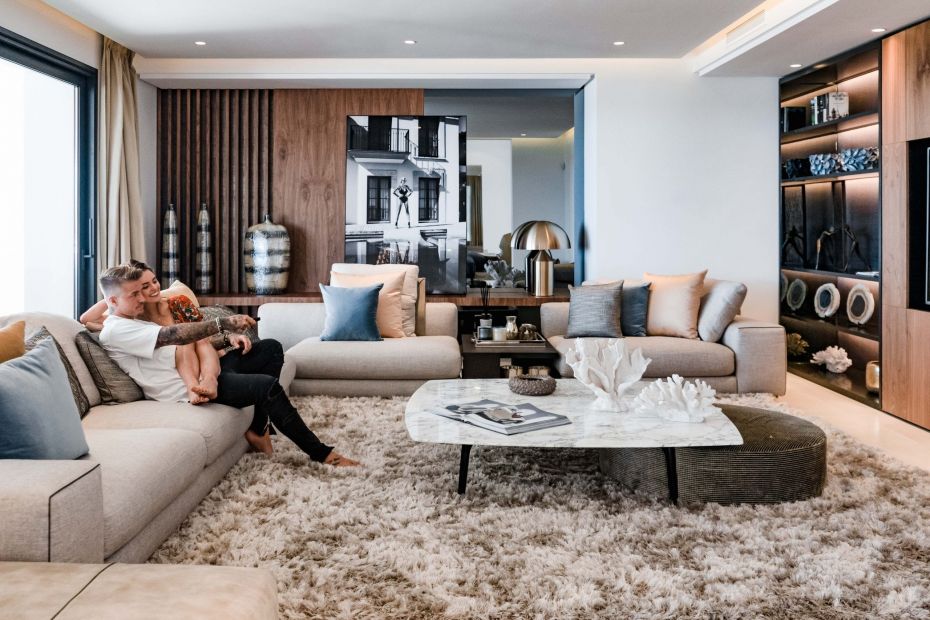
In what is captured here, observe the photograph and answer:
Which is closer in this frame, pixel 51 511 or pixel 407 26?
pixel 51 511

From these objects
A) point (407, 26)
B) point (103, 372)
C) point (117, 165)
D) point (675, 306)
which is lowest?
point (103, 372)

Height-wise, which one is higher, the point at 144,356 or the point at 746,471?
the point at 144,356

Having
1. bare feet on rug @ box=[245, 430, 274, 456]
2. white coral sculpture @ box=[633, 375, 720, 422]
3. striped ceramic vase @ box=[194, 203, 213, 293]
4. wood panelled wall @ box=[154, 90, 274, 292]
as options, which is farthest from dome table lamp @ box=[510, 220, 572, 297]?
bare feet on rug @ box=[245, 430, 274, 456]

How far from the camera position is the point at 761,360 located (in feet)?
16.5

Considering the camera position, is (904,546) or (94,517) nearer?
(94,517)

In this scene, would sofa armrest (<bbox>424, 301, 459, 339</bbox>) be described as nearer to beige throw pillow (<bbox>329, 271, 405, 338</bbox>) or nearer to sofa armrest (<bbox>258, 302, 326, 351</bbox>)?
beige throw pillow (<bbox>329, 271, 405, 338</bbox>)

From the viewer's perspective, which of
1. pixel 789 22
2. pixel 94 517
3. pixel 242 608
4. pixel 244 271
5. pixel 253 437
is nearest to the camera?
pixel 242 608

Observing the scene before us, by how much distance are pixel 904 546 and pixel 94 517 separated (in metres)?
2.53

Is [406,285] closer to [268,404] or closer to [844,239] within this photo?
[268,404]

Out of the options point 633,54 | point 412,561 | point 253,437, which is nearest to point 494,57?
point 633,54

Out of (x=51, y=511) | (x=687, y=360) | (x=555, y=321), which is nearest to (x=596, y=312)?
(x=555, y=321)

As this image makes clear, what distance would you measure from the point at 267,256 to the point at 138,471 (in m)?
4.23

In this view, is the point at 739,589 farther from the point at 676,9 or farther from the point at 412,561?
the point at 676,9

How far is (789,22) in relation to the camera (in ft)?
15.2
